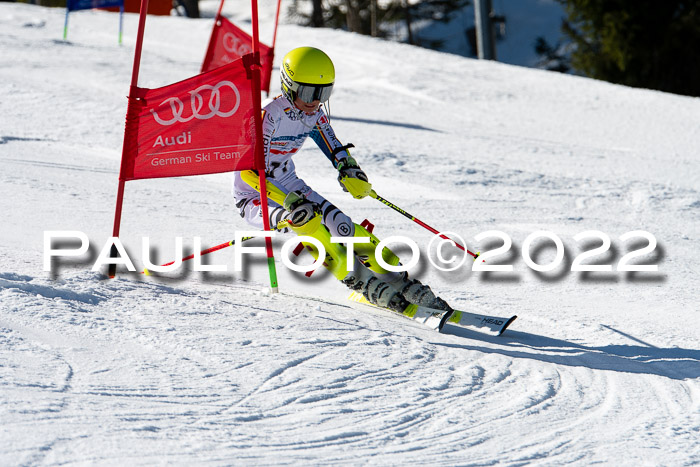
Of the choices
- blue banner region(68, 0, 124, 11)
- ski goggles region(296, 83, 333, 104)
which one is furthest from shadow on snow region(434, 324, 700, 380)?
blue banner region(68, 0, 124, 11)

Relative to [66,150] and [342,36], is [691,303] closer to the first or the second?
[66,150]

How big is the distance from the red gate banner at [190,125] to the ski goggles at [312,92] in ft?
1.15

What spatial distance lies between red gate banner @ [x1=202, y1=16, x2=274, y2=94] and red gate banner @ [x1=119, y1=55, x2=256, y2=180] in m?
6.72

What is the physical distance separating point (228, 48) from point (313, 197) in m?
6.82

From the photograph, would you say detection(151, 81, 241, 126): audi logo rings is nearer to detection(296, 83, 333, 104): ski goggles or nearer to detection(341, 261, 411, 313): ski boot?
detection(296, 83, 333, 104): ski goggles

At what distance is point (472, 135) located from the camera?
10742mm

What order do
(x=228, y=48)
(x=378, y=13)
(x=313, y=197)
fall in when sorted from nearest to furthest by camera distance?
(x=313, y=197) < (x=228, y=48) < (x=378, y=13)

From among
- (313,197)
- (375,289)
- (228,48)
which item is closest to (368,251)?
(375,289)

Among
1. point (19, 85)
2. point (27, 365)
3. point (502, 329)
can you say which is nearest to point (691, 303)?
point (502, 329)

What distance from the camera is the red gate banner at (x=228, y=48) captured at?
11492 mm

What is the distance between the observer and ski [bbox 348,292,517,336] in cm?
498

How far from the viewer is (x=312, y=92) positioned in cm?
515

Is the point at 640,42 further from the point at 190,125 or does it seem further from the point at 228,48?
the point at 190,125

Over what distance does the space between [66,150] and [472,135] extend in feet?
16.5
